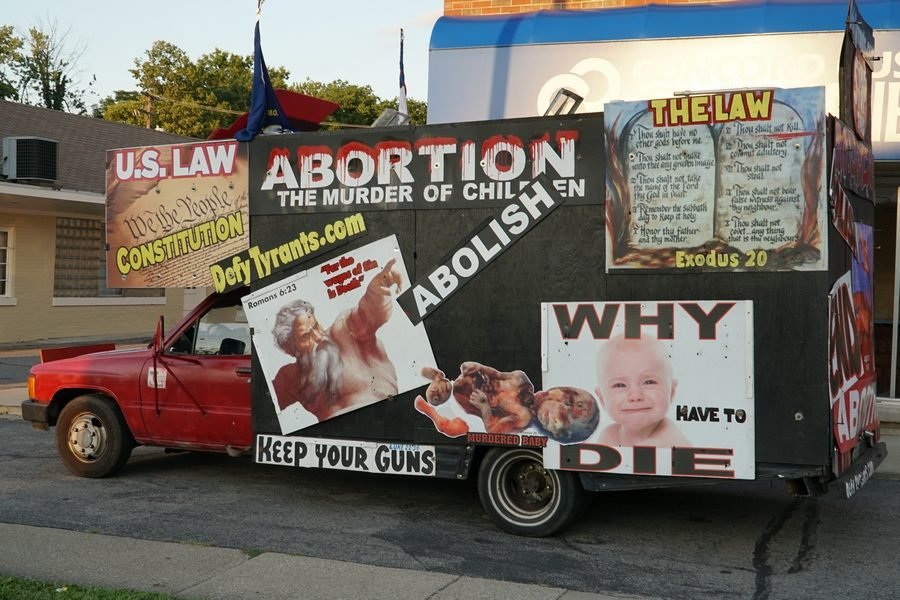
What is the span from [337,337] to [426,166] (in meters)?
1.43

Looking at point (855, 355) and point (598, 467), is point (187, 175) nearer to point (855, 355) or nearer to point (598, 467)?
point (598, 467)

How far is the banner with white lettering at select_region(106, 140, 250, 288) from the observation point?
7836mm

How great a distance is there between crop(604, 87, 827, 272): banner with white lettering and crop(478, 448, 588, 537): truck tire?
1538 mm

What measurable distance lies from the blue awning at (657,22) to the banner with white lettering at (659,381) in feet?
19.5

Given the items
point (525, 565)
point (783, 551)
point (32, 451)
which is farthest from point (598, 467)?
point (32, 451)

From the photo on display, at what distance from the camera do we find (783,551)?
6.75 m

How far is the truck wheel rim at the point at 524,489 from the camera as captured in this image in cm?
705

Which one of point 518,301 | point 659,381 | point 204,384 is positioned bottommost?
point 204,384

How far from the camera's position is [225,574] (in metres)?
6.04

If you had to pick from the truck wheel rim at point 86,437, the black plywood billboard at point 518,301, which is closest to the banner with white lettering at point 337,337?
the black plywood billboard at point 518,301

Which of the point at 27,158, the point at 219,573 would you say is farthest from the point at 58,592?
the point at 27,158

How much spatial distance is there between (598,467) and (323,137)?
313cm

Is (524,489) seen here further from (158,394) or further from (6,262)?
(6,262)

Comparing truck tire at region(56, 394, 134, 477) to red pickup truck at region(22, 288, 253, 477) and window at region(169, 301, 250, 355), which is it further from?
window at region(169, 301, 250, 355)
